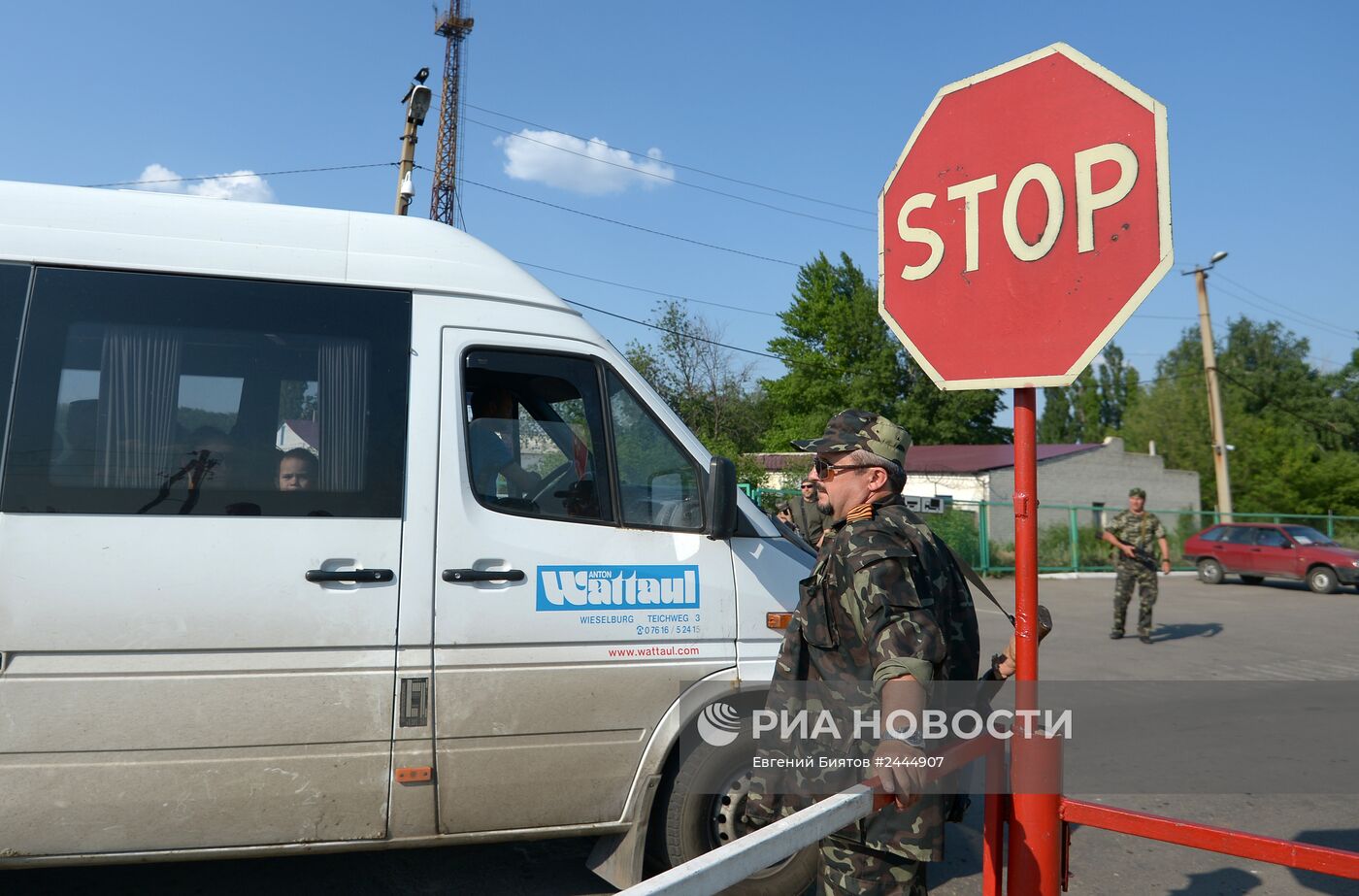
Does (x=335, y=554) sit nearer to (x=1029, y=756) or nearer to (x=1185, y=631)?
(x=1029, y=756)

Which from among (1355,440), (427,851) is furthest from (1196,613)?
(1355,440)

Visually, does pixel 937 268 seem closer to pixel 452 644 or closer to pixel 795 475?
pixel 452 644

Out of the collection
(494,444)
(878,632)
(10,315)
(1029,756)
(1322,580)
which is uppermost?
(10,315)

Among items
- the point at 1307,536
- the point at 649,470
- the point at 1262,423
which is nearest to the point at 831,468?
the point at 649,470

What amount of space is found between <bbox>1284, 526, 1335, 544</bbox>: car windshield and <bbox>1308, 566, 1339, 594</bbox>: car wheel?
0.68m

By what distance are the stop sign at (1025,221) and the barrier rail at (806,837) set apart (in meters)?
1.02

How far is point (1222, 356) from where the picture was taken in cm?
7219

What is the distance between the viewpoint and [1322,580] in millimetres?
20391

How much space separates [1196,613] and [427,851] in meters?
15.2

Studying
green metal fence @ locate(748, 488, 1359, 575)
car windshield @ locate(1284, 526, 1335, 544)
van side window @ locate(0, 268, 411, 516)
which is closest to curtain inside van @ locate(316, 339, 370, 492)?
van side window @ locate(0, 268, 411, 516)

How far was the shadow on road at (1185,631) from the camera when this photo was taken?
1328 centimetres

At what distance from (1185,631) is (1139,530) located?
6.62 ft

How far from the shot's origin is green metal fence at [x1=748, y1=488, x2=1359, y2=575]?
66.3 ft

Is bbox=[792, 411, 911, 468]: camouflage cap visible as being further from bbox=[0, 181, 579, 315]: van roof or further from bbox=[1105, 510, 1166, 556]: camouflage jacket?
bbox=[1105, 510, 1166, 556]: camouflage jacket
